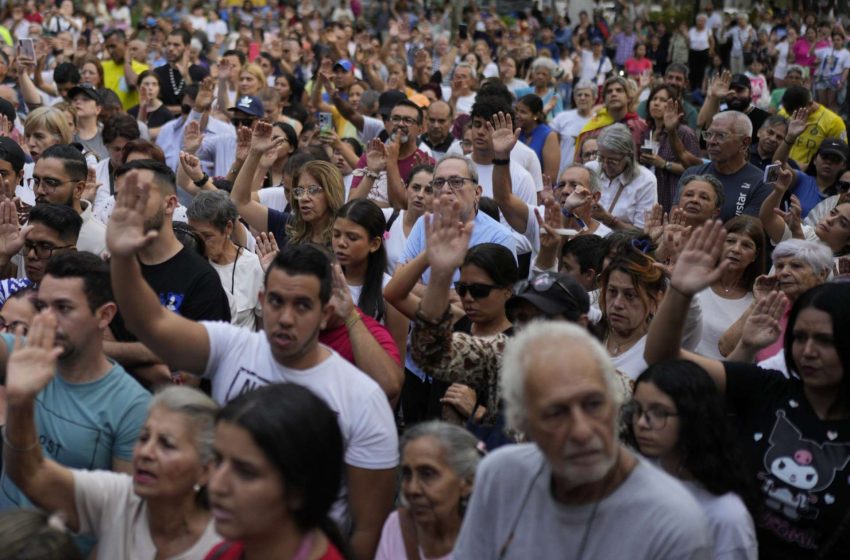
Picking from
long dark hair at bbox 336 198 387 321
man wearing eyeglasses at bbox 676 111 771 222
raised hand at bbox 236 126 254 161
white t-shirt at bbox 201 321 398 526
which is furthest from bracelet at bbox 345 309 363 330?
man wearing eyeglasses at bbox 676 111 771 222

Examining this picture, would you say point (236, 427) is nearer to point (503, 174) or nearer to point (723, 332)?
point (723, 332)

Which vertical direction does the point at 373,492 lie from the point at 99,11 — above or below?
above

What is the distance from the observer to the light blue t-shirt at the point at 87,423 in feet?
11.6

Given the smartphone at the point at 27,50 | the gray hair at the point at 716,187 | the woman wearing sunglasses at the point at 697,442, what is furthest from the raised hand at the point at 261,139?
the smartphone at the point at 27,50

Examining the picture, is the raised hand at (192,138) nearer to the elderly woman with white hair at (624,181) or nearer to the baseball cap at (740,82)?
the elderly woman with white hair at (624,181)

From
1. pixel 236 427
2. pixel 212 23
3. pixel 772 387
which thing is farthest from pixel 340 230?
pixel 212 23

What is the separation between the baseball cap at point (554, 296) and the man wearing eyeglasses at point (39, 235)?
224 centimetres

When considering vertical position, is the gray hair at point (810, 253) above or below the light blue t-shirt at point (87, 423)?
above

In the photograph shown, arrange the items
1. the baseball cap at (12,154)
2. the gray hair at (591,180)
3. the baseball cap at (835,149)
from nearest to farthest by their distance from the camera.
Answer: the baseball cap at (12,154) → the gray hair at (591,180) → the baseball cap at (835,149)

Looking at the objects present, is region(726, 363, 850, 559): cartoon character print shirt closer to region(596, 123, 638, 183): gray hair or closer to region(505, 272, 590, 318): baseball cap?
region(505, 272, 590, 318): baseball cap

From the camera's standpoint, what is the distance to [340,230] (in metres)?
5.15

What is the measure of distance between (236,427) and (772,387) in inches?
69.2

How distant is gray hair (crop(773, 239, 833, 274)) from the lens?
16.5 feet

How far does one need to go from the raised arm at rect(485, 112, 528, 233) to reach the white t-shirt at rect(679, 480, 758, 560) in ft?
13.1
